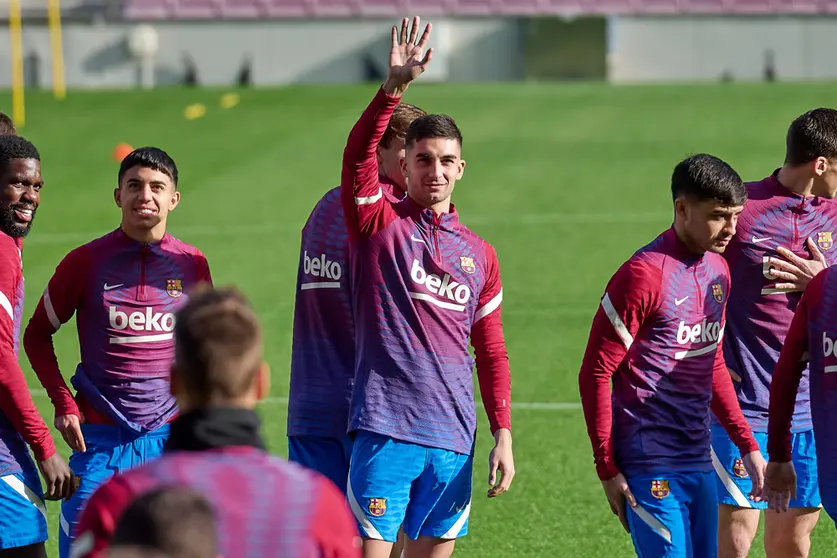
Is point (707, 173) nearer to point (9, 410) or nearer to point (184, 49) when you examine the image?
point (9, 410)

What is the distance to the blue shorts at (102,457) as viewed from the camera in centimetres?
545

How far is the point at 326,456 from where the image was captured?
560cm

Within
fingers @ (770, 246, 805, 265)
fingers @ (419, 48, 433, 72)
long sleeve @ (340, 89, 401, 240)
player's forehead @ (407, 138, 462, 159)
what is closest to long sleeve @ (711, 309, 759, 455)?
fingers @ (770, 246, 805, 265)

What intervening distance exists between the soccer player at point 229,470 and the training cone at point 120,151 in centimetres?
2082

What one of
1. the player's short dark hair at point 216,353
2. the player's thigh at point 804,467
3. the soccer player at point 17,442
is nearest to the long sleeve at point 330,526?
the player's short dark hair at point 216,353

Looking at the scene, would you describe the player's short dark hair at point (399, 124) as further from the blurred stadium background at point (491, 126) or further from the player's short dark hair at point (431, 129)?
the blurred stadium background at point (491, 126)

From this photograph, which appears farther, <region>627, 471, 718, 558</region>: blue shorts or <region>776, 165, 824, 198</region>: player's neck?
<region>776, 165, 824, 198</region>: player's neck

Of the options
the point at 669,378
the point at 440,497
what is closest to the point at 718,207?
the point at 669,378

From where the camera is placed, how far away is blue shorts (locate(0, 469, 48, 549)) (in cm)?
511

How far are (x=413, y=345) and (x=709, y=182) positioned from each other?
134cm

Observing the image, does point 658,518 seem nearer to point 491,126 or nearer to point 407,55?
point 407,55

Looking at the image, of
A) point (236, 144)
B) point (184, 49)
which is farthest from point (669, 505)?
point (184, 49)

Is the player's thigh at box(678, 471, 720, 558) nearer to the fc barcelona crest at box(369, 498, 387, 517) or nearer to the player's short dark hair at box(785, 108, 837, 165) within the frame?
the fc barcelona crest at box(369, 498, 387, 517)

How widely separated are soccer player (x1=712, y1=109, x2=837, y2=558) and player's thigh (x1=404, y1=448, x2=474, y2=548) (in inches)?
58.1
